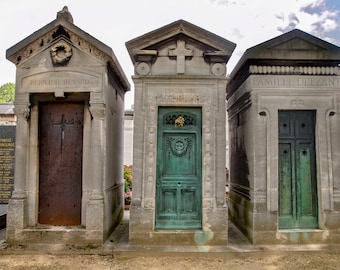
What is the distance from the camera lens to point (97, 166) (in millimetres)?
5750

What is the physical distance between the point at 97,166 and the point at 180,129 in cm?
177

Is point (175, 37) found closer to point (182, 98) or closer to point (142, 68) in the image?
point (142, 68)

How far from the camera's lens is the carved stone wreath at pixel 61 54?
19.3ft

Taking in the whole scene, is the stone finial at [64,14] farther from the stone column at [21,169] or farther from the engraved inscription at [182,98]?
the engraved inscription at [182,98]

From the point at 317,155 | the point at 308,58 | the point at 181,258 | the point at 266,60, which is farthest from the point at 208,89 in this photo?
the point at 181,258

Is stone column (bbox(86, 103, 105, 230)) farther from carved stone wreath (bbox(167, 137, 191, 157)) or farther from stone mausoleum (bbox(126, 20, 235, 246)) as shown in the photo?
carved stone wreath (bbox(167, 137, 191, 157))

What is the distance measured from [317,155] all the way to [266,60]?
6.97ft

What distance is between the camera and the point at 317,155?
19.2 ft

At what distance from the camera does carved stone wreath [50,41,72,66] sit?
231 inches

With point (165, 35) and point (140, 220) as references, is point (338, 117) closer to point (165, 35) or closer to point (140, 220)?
point (165, 35)

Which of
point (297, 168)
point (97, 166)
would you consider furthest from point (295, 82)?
point (97, 166)

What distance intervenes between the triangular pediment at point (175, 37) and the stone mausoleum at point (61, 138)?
558 mm

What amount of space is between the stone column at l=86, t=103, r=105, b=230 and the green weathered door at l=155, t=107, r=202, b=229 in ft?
3.60

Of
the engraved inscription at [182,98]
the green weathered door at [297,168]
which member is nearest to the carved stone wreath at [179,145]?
the engraved inscription at [182,98]
